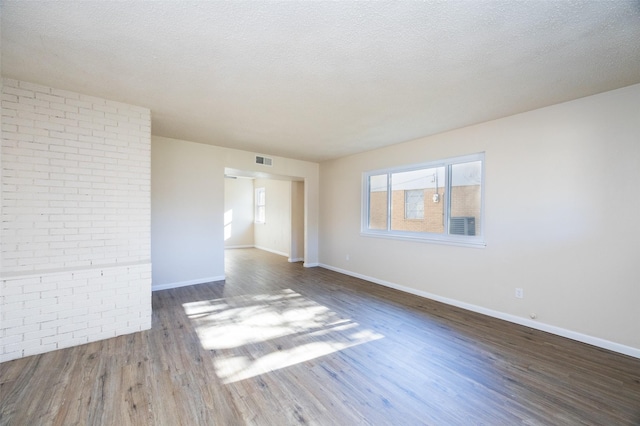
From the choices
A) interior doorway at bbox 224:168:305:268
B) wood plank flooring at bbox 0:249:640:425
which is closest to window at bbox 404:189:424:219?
wood plank flooring at bbox 0:249:640:425

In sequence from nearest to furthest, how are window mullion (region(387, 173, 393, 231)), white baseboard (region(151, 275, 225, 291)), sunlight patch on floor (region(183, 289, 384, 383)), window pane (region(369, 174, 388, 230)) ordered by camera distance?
sunlight patch on floor (region(183, 289, 384, 383))
white baseboard (region(151, 275, 225, 291))
window mullion (region(387, 173, 393, 231))
window pane (region(369, 174, 388, 230))

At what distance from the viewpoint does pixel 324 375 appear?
2188mm

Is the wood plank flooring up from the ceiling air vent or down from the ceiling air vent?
down

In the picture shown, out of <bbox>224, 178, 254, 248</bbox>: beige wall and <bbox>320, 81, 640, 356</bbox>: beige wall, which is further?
<bbox>224, 178, 254, 248</bbox>: beige wall

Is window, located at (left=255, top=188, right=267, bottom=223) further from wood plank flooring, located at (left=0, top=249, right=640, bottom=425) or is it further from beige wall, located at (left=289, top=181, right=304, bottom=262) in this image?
wood plank flooring, located at (left=0, top=249, right=640, bottom=425)

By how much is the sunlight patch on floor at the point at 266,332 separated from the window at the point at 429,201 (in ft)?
6.61

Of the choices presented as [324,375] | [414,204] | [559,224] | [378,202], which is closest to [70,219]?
[324,375]

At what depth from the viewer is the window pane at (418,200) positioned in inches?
166

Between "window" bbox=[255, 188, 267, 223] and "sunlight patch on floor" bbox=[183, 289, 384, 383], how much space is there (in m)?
5.56

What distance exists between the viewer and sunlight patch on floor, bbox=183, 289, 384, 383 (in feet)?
7.84

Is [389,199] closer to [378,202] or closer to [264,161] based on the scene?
[378,202]

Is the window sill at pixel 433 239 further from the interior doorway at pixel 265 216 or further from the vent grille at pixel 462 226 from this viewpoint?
the interior doorway at pixel 265 216

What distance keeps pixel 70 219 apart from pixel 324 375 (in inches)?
117

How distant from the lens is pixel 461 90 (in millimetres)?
2641
